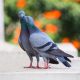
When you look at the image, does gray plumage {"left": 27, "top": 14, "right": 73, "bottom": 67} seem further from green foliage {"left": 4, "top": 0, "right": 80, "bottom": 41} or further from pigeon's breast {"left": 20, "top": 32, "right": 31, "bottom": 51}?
green foliage {"left": 4, "top": 0, "right": 80, "bottom": 41}

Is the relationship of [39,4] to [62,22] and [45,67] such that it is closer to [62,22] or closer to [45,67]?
[62,22]

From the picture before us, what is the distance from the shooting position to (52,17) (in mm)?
12289

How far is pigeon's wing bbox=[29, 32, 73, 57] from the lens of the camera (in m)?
6.24

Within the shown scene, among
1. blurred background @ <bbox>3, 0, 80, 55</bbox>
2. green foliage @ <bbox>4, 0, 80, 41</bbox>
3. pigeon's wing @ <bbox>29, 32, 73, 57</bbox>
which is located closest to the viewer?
pigeon's wing @ <bbox>29, 32, 73, 57</bbox>

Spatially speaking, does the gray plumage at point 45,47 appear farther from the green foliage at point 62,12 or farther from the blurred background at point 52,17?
the green foliage at point 62,12

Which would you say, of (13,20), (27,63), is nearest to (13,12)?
(13,20)

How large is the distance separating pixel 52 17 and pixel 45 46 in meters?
6.05

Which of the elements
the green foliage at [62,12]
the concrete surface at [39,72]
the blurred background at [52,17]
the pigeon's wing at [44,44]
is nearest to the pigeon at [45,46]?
the pigeon's wing at [44,44]

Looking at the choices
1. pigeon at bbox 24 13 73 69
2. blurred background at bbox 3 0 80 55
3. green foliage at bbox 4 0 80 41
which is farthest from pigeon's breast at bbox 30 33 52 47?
green foliage at bbox 4 0 80 41

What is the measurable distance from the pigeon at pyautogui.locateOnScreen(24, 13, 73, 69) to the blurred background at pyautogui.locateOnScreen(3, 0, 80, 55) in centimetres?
Answer: 584

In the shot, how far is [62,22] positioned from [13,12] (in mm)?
927

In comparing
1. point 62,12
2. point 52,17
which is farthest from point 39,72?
point 62,12

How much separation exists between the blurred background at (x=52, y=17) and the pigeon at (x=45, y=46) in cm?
584

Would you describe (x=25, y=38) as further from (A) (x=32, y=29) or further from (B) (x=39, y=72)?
(B) (x=39, y=72)
